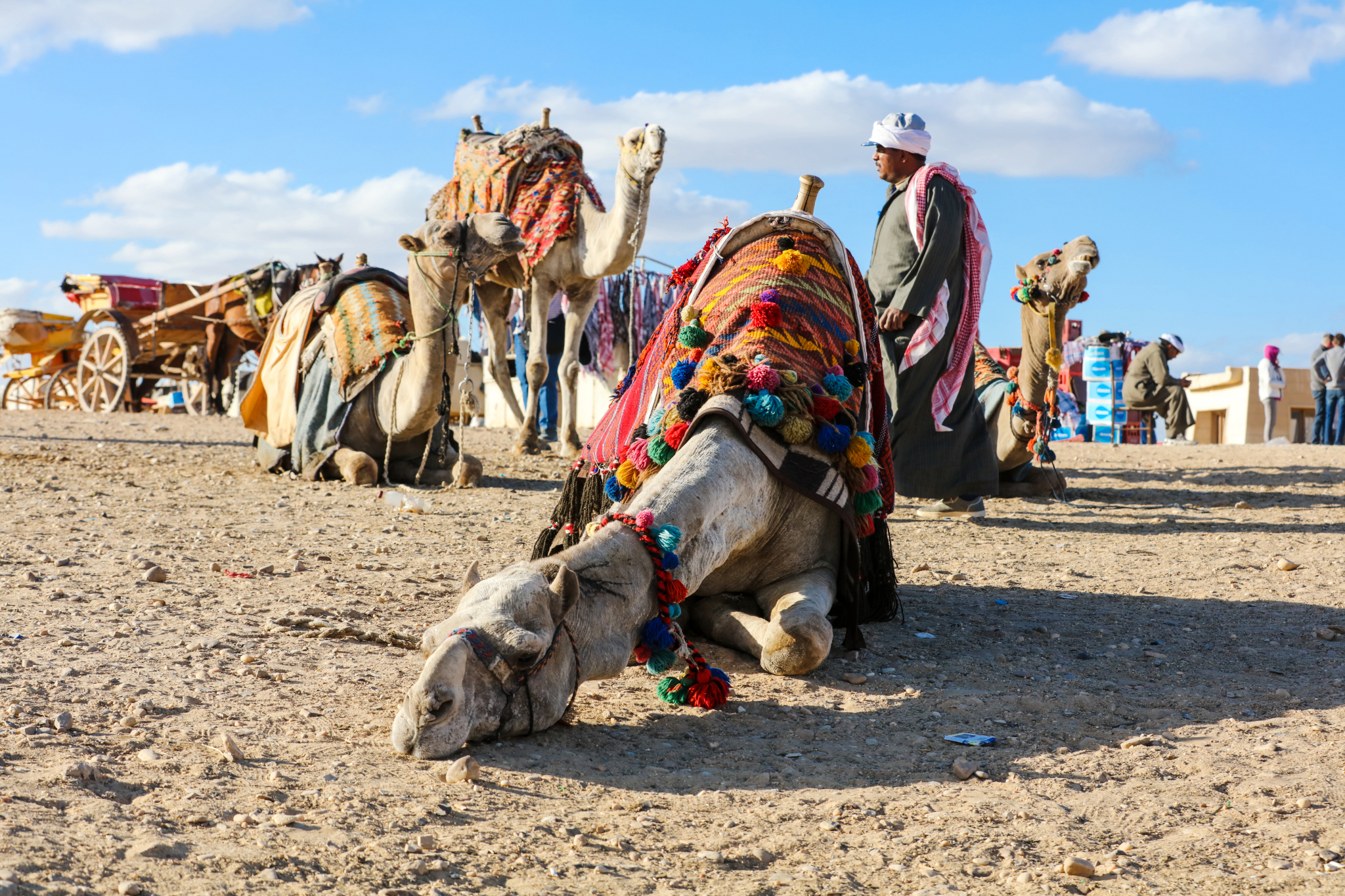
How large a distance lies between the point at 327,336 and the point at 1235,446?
9.99 m

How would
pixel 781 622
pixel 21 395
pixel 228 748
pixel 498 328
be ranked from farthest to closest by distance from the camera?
pixel 21 395
pixel 498 328
pixel 781 622
pixel 228 748

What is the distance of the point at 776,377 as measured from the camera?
3752mm

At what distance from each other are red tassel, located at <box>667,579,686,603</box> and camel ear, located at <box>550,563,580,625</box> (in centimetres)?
36

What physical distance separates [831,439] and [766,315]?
24.6 inches

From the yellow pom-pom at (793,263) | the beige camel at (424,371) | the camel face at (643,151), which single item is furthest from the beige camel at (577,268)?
the yellow pom-pom at (793,263)

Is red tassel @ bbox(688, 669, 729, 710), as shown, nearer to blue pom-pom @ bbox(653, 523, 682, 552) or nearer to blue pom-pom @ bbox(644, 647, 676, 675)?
blue pom-pom @ bbox(644, 647, 676, 675)

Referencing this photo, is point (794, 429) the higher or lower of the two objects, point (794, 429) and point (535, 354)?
the lower

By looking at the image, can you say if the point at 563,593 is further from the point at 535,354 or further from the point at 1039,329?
the point at 535,354

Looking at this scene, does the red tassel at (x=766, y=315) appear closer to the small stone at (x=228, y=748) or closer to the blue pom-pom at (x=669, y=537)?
the blue pom-pom at (x=669, y=537)

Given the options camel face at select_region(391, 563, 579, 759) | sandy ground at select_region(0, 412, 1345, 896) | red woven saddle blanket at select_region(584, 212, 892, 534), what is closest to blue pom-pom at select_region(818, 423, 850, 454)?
red woven saddle blanket at select_region(584, 212, 892, 534)

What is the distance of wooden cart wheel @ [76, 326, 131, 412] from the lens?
59.6 feet

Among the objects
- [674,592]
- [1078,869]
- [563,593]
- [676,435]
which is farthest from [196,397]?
[1078,869]

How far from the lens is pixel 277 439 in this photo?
29.7 feet

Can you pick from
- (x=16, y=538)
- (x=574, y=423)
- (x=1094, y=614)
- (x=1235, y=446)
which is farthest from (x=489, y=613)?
(x=1235, y=446)
